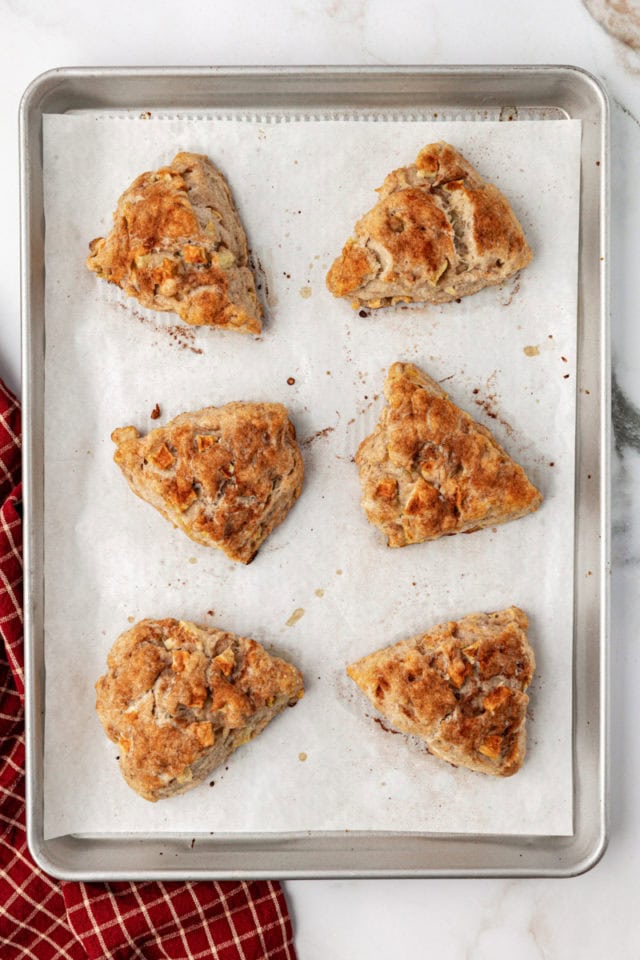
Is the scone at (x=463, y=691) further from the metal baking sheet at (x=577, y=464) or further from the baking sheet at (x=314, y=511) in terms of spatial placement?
the metal baking sheet at (x=577, y=464)

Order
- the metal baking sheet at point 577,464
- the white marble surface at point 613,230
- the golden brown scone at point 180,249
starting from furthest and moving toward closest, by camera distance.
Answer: the white marble surface at point 613,230, the metal baking sheet at point 577,464, the golden brown scone at point 180,249

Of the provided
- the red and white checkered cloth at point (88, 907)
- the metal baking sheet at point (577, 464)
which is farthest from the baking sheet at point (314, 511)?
the red and white checkered cloth at point (88, 907)

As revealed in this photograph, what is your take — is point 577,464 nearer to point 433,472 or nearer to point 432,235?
point 433,472

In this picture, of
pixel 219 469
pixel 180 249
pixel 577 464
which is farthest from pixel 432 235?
pixel 219 469

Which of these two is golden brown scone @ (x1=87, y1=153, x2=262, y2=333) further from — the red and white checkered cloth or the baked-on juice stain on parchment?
the baked-on juice stain on parchment

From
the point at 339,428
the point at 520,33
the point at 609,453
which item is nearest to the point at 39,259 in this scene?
the point at 339,428

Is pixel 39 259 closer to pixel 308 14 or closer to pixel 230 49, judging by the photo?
pixel 230 49

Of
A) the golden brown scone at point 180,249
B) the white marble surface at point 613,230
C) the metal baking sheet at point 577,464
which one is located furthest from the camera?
the white marble surface at point 613,230

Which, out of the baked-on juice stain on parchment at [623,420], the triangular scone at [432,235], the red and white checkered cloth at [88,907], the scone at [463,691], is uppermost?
the triangular scone at [432,235]

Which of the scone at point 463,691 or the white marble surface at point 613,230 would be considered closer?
the scone at point 463,691
